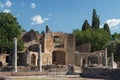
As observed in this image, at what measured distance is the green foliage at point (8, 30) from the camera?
57.8m

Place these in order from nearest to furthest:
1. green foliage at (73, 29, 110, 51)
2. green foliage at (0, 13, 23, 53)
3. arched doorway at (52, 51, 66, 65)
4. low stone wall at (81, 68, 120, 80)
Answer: low stone wall at (81, 68, 120, 80) → green foliage at (0, 13, 23, 53) → arched doorway at (52, 51, 66, 65) → green foliage at (73, 29, 110, 51)

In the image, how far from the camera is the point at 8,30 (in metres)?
59.9

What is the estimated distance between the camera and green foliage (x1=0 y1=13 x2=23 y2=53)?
190 feet

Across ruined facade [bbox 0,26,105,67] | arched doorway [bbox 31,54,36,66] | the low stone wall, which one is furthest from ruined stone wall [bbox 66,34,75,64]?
the low stone wall

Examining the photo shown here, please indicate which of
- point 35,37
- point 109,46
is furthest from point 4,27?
point 109,46

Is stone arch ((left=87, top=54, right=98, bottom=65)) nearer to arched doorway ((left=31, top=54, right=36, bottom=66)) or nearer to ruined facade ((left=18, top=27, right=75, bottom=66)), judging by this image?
ruined facade ((left=18, top=27, right=75, bottom=66))

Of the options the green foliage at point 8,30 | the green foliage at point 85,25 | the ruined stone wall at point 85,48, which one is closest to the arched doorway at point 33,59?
the green foliage at point 8,30

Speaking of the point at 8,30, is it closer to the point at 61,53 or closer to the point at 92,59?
the point at 61,53

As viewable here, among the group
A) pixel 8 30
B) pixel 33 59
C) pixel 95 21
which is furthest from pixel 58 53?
pixel 95 21

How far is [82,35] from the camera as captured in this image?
85438mm

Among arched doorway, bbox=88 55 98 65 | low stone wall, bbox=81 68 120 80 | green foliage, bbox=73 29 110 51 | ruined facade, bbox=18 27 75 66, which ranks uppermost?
green foliage, bbox=73 29 110 51

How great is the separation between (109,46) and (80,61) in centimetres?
1015

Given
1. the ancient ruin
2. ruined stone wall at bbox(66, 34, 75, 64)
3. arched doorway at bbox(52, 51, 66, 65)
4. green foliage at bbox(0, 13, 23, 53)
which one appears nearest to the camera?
green foliage at bbox(0, 13, 23, 53)

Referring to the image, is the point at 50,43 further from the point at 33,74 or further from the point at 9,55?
the point at 33,74
